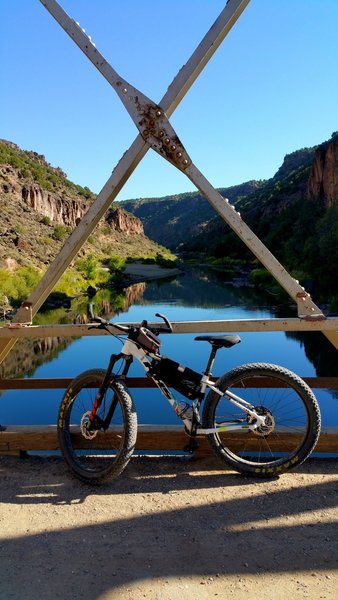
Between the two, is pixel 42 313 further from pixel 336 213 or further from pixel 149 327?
pixel 149 327

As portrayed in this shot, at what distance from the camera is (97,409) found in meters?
3.55

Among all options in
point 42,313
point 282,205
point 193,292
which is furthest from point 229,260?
point 42,313

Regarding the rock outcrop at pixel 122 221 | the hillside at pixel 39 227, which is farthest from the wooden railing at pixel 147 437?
the rock outcrop at pixel 122 221

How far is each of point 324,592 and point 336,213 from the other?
43752 millimetres

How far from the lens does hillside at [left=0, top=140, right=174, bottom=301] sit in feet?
152

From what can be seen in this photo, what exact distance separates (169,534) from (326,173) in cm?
7487

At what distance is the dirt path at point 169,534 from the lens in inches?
92.7

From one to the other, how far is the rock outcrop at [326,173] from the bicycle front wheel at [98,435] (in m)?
68.4

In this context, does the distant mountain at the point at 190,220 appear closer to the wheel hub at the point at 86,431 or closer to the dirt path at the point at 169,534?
the wheel hub at the point at 86,431

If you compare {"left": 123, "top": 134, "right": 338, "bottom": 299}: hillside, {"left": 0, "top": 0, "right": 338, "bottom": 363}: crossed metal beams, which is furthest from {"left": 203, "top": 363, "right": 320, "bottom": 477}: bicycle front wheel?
{"left": 123, "top": 134, "right": 338, "bottom": 299}: hillside

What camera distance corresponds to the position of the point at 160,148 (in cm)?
355

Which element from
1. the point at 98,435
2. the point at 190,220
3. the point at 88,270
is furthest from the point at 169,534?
the point at 190,220

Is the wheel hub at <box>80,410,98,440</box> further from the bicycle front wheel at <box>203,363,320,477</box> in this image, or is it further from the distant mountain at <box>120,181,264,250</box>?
the distant mountain at <box>120,181,264,250</box>

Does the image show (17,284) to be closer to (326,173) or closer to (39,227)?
(39,227)
